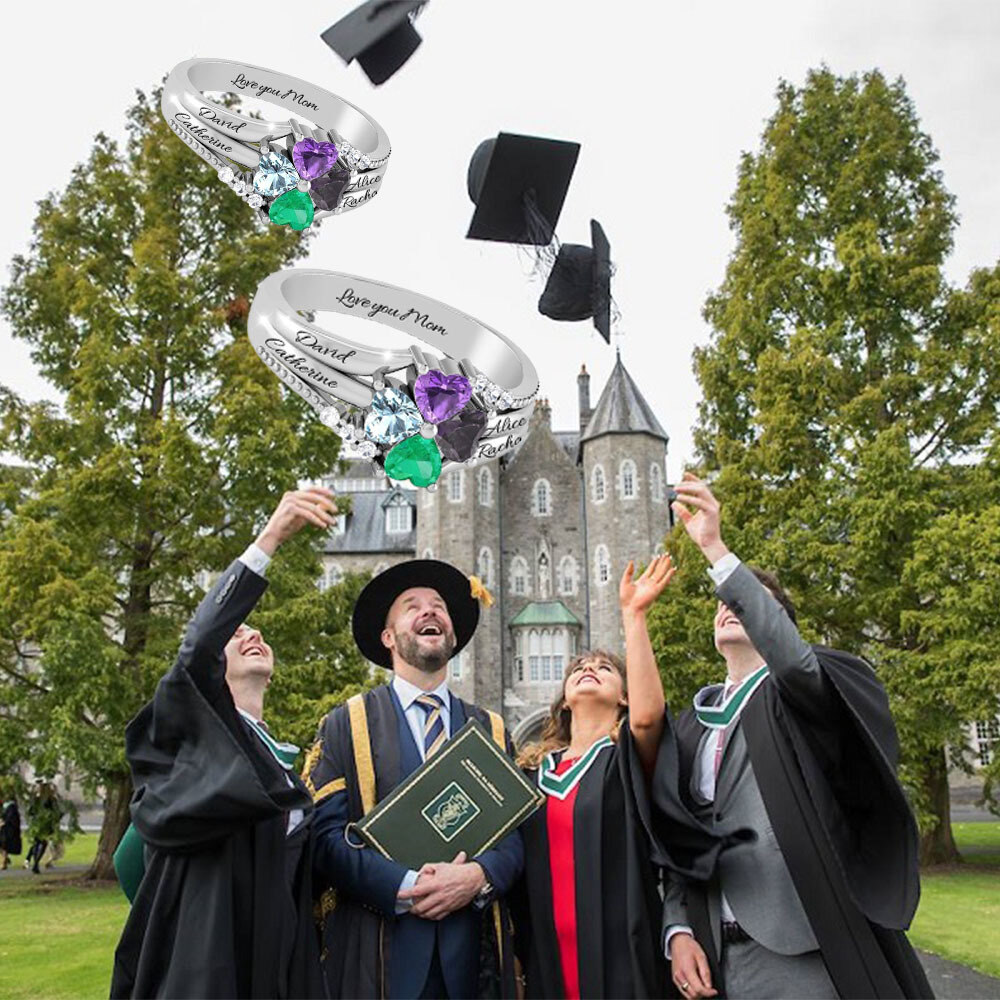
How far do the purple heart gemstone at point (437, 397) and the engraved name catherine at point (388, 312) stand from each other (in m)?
0.49

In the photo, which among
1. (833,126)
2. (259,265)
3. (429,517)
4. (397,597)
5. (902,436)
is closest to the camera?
(397,597)

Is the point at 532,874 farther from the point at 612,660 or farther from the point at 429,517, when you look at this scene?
the point at 429,517

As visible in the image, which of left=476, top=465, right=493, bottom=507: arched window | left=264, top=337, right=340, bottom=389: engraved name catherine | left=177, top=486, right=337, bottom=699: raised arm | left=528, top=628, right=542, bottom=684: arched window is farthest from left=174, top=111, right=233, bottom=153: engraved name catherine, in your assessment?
left=528, top=628, right=542, bottom=684: arched window

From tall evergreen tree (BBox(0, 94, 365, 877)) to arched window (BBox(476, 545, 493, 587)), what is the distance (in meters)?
24.5

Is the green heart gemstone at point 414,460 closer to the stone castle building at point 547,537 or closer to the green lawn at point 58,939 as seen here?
the green lawn at point 58,939

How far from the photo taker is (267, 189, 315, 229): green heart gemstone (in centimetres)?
476

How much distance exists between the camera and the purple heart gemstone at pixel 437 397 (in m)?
3.96

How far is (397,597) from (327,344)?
124cm

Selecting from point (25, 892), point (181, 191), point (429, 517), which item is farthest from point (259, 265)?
point (429, 517)

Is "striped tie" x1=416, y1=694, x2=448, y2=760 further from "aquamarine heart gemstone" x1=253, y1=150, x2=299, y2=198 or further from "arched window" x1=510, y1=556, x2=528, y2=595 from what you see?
"arched window" x1=510, y1=556, x2=528, y2=595

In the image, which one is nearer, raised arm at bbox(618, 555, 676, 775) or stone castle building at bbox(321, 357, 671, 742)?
raised arm at bbox(618, 555, 676, 775)

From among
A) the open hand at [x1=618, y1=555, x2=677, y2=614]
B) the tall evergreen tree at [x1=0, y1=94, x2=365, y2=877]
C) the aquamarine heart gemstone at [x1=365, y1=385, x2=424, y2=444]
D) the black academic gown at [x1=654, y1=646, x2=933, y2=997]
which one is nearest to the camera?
the black academic gown at [x1=654, y1=646, x2=933, y2=997]

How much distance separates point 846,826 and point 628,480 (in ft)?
130

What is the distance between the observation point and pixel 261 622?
15.1 m
